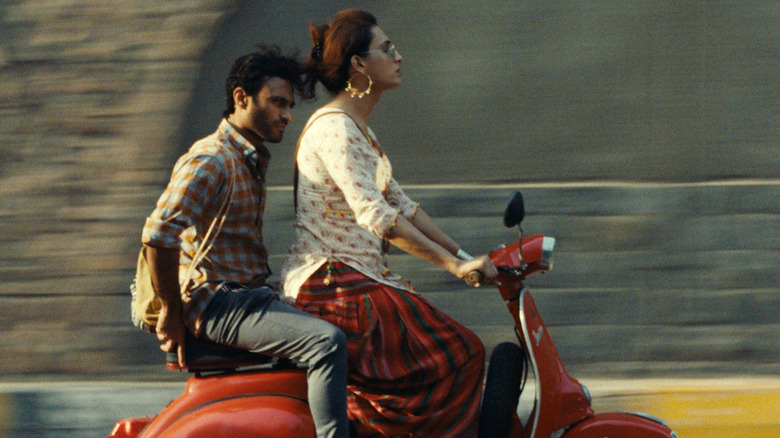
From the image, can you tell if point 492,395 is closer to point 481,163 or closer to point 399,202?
point 399,202

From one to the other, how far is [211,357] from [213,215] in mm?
443

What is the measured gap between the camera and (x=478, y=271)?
259cm

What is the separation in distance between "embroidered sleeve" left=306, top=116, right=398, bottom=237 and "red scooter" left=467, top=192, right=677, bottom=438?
40cm

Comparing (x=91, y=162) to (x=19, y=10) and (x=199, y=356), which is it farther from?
(x=199, y=356)

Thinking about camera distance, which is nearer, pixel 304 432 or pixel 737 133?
pixel 304 432

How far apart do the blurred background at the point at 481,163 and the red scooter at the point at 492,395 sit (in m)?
1.93

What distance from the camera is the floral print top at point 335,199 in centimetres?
259

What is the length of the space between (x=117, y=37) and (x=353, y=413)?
2.91 m

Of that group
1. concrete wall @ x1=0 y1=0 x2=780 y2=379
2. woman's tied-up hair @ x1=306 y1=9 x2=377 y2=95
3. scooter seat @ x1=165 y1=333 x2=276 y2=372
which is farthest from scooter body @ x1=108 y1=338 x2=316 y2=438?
concrete wall @ x1=0 y1=0 x2=780 y2=379

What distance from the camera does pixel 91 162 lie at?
477cm

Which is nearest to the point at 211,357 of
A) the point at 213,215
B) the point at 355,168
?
the point at 213,215

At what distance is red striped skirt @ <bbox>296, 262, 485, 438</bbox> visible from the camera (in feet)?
8.79

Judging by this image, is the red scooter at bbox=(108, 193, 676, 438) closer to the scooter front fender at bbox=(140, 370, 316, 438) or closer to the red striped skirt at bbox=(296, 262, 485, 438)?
the scooter front fender at bbox=(140, 370, 316, 438)

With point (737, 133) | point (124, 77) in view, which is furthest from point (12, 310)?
point (737, 133)
